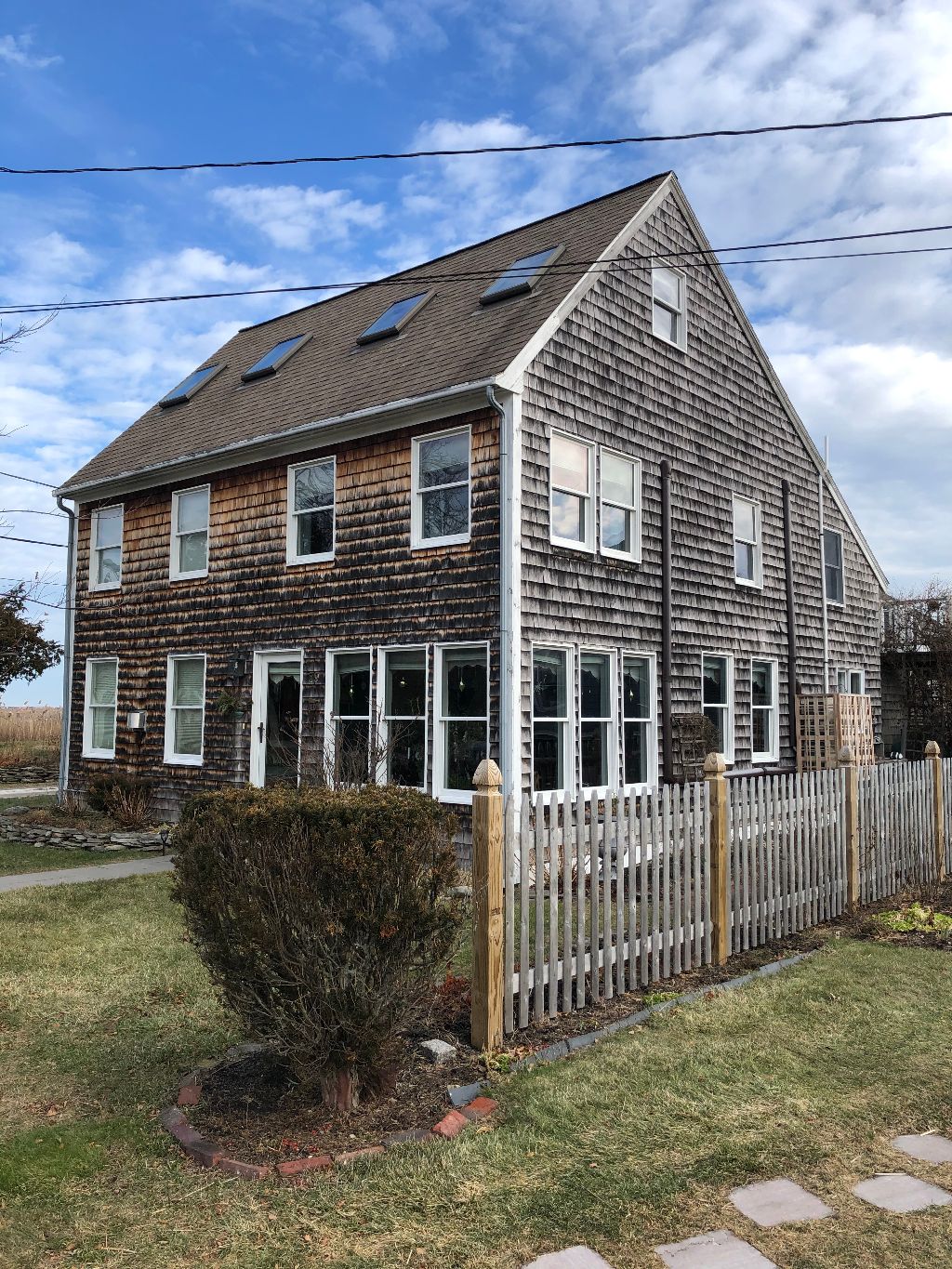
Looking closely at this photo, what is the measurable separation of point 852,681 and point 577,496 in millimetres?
9246

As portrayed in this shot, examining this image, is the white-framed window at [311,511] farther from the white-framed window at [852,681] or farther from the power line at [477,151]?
the white-framed window at [852,681]

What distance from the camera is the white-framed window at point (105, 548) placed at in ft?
56.5

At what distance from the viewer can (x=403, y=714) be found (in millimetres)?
12453

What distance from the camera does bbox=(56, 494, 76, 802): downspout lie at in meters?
17.5

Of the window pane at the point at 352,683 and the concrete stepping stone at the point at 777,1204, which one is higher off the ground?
the window pane at the point at 352,683

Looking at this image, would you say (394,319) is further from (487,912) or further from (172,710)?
(487,912)

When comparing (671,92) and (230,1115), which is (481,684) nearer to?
(671,92)

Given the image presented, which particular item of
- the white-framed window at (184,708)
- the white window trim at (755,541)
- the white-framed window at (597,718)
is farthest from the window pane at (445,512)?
the white window trim at (755,541)

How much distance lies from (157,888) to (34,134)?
8.25 meters

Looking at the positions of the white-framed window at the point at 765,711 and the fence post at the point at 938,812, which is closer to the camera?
the fence post at the point at 938,812

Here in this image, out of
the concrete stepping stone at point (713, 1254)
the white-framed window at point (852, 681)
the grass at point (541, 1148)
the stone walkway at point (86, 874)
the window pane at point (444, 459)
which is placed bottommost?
the stone walkway at point (86, 874)

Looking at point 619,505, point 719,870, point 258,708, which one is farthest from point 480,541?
point 719,870

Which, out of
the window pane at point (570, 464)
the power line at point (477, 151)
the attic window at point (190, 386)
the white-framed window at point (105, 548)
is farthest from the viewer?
the attic window at point (190, 386)

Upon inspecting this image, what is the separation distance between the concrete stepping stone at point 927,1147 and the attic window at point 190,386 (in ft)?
57.8
